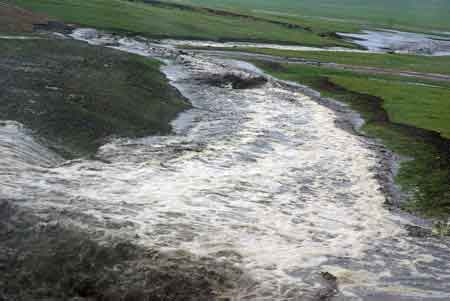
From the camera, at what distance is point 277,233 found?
20969 millimetres

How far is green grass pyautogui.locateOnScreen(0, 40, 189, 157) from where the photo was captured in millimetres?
29453

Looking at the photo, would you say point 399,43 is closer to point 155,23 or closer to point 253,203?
point 155,23

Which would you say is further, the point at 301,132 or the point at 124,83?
the point at 124,83

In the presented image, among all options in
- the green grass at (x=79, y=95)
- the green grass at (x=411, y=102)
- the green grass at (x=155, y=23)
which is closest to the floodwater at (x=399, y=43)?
the green grass at (x=155, y=23)

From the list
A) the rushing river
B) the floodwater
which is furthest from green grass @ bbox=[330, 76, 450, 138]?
the floodwater

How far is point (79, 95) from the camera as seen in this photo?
117 feet

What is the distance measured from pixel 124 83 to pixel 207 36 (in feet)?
166

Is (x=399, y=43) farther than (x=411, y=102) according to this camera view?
Yes

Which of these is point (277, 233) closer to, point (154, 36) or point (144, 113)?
point (144, 113)

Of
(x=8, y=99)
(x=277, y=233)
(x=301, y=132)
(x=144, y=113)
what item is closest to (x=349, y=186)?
(x=277, y=233)

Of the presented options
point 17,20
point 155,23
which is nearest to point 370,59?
point 155,23

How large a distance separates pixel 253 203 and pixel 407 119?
21.8 meters

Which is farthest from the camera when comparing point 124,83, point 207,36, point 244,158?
point 207,36

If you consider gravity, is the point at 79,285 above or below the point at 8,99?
below
